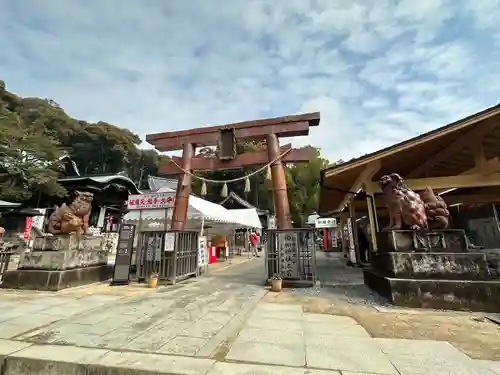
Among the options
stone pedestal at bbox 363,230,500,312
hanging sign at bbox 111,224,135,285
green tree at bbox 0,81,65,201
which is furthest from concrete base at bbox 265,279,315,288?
green tree at bbox 0,81,65,201

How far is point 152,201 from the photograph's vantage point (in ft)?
35.1

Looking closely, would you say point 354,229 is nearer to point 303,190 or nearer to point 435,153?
point 435,153

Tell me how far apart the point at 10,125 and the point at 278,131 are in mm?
14440

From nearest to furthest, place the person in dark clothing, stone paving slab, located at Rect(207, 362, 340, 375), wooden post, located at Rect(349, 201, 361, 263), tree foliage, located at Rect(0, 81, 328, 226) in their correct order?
stone paving slab, located at Rect(207, 362, 340, 375) → wooden post, located at Rect(349, 201, 361, 263) → the person in dark clothing → tree foliage, located at Rect(0, 81, 328, 226)

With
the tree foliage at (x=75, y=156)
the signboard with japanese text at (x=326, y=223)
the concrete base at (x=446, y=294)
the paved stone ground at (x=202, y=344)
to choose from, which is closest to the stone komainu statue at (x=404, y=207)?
the concrete base at (x=446, y=294)

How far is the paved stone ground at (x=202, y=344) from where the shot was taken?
2.57 metres

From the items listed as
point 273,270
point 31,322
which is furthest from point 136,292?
point 273,270

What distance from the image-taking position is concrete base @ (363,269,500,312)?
Result: 4689 millimetres

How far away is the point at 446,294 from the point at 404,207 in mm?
1722

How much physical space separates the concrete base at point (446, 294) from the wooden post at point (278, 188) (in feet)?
10.5

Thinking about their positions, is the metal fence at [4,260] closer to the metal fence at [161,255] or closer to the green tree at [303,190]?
the metal fence at [161,255]

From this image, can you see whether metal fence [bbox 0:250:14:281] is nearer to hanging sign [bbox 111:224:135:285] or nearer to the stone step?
hanging sign [bbox 111:224:135:285]

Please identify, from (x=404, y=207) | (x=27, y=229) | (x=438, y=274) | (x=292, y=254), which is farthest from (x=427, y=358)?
(x=27, y=229)

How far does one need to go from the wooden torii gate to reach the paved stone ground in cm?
367
